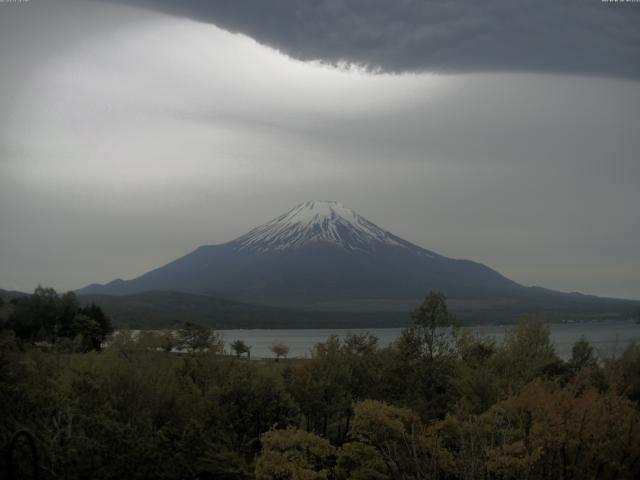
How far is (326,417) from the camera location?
23.8 m

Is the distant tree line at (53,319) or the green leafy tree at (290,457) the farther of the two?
the distant tree line at (53,319)

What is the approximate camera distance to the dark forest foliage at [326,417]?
16.4 m

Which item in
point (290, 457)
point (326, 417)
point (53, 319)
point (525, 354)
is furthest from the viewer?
point (53, 319)

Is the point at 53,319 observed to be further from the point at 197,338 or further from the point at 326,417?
the point at 326,417

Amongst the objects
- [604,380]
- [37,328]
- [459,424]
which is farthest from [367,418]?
[37,328]

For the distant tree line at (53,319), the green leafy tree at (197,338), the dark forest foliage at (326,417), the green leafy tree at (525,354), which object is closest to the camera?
the dark forest foliage at (326,417)

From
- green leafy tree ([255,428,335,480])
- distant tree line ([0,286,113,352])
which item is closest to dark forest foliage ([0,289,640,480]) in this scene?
green leafy tree ([255,428,335,480])

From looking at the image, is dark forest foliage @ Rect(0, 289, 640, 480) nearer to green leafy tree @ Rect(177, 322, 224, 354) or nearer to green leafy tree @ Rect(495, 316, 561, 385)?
green leafy tree @ Rect(495, 316, 561, 385)

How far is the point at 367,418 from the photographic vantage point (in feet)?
59.3

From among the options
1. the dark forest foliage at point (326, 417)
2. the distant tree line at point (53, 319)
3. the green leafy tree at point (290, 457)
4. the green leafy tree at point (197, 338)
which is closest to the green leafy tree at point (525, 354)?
the dark forest foliage at point (326, 417)

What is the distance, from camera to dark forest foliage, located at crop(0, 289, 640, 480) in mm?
16391

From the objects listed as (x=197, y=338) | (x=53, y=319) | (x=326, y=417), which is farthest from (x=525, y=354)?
(x=53, y=319)

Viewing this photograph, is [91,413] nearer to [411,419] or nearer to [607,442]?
[411,419]

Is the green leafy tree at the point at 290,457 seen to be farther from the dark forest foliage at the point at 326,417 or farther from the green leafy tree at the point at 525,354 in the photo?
the green leafy tree at the point at 525,354
